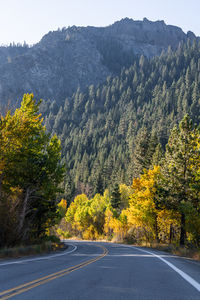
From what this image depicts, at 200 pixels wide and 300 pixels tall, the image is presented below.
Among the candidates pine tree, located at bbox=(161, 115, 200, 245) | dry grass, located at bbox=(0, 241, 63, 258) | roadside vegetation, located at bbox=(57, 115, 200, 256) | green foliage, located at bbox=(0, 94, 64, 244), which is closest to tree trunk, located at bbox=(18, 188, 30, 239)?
green foliage, located at bbox=(0, 94, 64, 244)

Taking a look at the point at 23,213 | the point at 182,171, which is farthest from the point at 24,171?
the point at 182,171

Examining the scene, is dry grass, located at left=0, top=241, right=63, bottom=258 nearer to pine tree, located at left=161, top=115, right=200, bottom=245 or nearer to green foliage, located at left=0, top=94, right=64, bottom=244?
green foliage, located at left=0, top=94, right=64, bottom=244

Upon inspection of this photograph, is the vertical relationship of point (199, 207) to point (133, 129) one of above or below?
below

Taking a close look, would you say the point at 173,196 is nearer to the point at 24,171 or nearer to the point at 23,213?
the point at 24,171

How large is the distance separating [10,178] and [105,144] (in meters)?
150

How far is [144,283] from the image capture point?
274 inches

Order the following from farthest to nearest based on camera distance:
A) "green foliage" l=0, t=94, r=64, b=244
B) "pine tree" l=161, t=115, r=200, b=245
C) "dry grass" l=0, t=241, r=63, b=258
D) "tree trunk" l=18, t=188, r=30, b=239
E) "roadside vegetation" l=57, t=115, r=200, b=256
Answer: "pine tree" l=161, t=115, r=200, b=245 → "roadside vegetation" l=57, t=115, r=200, b=256 → "tree trunk" l=18, t=188, r=30, b=239 → "green foliage" l=0, t=94, r=64, b=244 → "dry grass" l=0, t=241, r=63, b=258

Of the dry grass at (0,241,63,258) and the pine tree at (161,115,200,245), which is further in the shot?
the pine tree at (161,115,200,245)

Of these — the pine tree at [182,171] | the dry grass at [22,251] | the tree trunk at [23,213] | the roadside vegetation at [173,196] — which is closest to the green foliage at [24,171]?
the tree trunk at [23,213]

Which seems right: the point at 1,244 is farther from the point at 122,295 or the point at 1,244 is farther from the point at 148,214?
the point at 148,214

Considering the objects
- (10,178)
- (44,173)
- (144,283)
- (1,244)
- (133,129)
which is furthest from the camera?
(133,129)

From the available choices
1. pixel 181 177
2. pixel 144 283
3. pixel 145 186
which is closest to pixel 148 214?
pixel 145 186

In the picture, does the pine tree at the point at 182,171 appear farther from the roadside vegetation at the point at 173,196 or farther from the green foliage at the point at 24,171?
the green foliage at the point at 24,171

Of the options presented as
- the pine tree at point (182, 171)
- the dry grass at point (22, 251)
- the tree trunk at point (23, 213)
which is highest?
the pine tree at point (182, 171)
